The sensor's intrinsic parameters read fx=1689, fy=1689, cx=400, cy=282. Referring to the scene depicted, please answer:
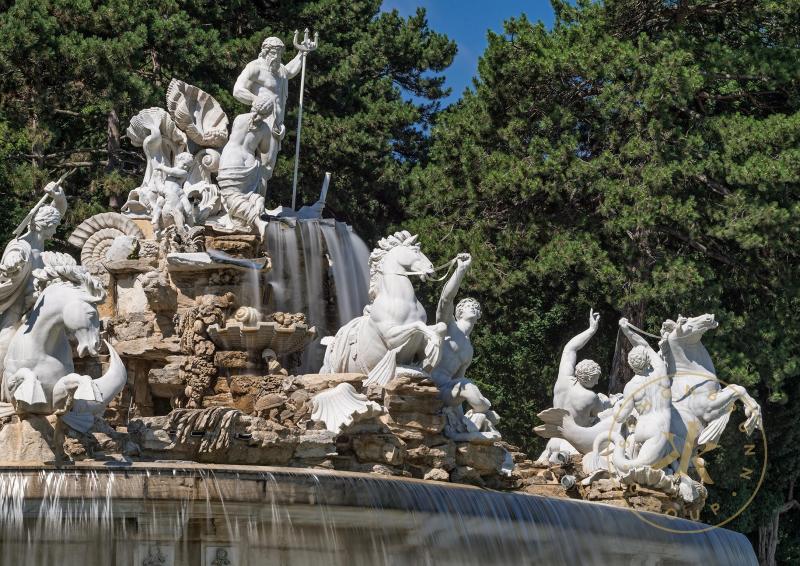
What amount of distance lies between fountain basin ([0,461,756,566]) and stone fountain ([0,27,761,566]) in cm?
2

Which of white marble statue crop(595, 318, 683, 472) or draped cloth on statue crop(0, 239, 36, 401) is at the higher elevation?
draped cloth on statue crop(0, 239, 36, 401)

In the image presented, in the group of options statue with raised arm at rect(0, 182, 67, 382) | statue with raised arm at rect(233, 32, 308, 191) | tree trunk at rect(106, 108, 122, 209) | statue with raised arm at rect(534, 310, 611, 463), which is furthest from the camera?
tree trunk at rect(106, 108, 122, 209)

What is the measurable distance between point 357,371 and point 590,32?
45.7ft

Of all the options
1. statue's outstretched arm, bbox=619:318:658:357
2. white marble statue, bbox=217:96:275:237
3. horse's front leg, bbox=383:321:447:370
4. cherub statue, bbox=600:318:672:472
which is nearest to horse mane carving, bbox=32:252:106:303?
horse's front leg, bbox=383:321:447:370

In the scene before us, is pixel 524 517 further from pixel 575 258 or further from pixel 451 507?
pixel 575 258

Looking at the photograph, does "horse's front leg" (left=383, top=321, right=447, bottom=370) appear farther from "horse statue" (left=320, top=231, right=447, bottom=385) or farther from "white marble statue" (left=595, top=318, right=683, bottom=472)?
"white marble statue" (left=595, top=318, right=683, bottom=472)

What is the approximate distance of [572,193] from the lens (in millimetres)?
29625

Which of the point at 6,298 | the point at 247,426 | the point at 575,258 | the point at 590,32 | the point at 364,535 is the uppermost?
the point at 590,32

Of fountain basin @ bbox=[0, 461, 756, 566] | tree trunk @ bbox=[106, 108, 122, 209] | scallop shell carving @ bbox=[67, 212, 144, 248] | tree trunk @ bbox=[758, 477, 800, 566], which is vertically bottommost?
tree trunk @ bbox=[758, 477, 800, 566]

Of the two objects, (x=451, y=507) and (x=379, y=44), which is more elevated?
(x=379, y=44)

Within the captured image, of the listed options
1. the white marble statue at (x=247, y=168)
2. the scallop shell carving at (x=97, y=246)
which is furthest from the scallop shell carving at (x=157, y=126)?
the scallop shell carving at (x=97, y=246)

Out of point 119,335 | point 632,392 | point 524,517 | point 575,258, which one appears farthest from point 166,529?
point 575,258

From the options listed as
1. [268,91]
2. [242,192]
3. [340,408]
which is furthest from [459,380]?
[268,91]

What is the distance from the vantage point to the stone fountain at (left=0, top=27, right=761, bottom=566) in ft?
44.5
